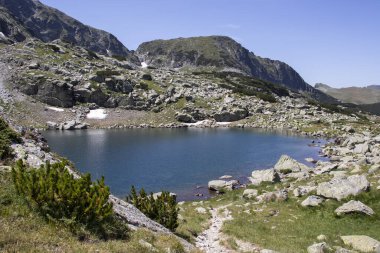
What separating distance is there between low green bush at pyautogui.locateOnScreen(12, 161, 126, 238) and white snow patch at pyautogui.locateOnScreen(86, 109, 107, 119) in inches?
4249

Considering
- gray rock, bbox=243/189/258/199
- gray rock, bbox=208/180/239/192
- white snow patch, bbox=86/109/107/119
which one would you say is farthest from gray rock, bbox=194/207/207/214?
white snow patch, bbox=86/109/107/119

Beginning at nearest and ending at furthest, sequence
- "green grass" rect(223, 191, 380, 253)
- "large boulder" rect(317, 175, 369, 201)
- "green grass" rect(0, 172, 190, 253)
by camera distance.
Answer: "green grass" rect(0, 172, 190, 253) < "green grass" rect(223, 191, 380, 253) < "large boulder" rect(317, 175, 369, 201)

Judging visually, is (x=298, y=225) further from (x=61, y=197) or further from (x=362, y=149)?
(x=362, y=149)

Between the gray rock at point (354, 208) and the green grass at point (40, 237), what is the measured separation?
15.9 meters

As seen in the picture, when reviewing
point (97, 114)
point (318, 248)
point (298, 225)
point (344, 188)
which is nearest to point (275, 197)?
point (344, 188)

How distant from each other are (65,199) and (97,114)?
111491mm

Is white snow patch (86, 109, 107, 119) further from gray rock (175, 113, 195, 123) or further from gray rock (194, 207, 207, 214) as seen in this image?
gray rock (194, 207, 207, 214)

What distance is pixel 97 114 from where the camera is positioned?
122 m

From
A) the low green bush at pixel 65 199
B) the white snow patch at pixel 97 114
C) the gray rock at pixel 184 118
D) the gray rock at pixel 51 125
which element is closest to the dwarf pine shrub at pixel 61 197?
the low green bush at pixel 65 199

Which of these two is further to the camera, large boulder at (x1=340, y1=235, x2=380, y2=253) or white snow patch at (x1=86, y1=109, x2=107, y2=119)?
white snow patch at (x1=86, y1=109, x2=107, y2=119)

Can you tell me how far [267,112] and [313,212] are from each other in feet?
377

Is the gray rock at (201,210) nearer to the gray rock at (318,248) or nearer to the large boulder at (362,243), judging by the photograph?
the large boulder at (362,243)

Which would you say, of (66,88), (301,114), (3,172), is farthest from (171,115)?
(3,172)

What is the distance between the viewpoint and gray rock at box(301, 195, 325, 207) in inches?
1130
